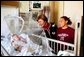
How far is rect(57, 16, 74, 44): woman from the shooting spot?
1739 mm

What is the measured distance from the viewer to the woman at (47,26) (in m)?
1.80

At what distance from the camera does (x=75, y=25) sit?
1.69 metres

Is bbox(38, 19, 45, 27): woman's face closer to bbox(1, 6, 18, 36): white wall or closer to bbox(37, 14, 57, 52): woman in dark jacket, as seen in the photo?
bbox(37, 14, 57, 52): woman in dark jacket

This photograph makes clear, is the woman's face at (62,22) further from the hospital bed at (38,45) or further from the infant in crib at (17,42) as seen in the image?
the infant in crib at (17,42)

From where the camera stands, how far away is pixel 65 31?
176 centimetres

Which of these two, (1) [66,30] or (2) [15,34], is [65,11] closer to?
(1) [66,30]

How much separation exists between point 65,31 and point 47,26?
6.3 inches

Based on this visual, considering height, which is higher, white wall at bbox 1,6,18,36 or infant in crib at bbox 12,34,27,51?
white wall at bbox 1,6,18,36

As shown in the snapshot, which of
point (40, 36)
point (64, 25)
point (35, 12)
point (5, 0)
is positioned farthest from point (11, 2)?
point (64, 25)

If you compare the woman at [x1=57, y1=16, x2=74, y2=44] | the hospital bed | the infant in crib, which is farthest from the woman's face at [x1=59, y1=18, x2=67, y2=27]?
the infant in crib

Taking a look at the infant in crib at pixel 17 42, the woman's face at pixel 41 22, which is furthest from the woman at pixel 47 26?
the infant in crib at pixel 17 42

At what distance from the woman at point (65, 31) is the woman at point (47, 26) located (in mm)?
53

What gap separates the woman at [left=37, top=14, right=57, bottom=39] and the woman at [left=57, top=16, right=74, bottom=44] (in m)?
0.05

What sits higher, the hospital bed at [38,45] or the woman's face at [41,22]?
the woman's face at [41,22]
